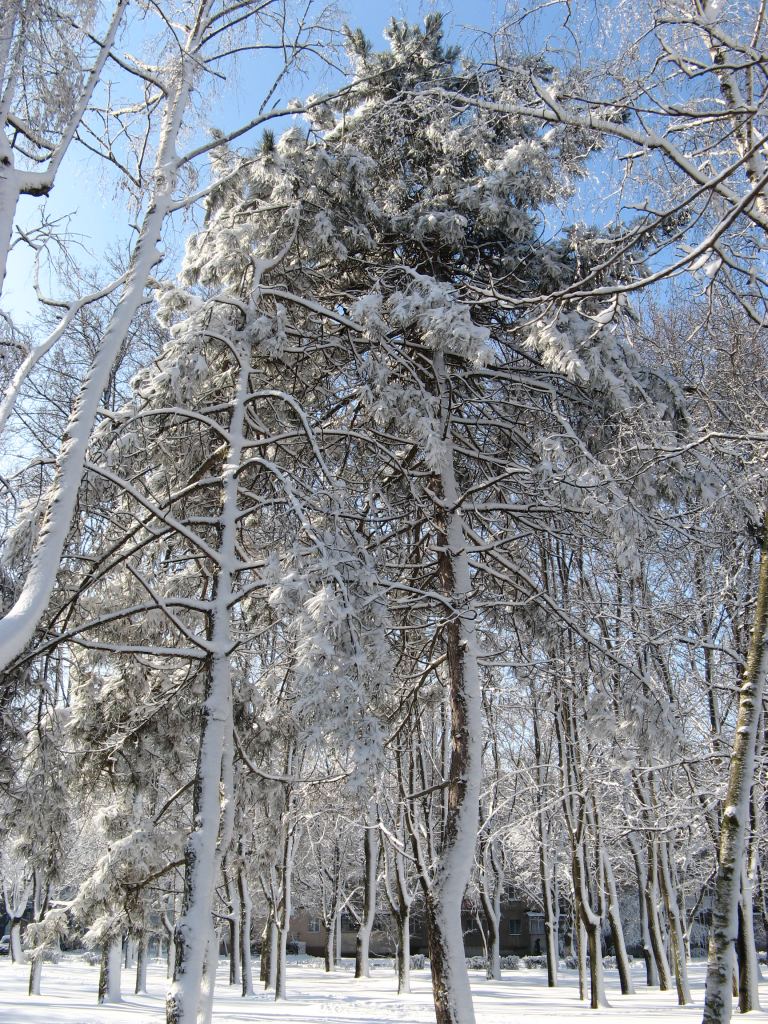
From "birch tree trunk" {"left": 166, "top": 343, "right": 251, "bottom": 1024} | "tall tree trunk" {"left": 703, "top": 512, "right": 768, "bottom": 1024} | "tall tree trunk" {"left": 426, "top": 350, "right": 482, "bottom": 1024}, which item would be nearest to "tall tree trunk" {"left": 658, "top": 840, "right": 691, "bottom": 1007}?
"tall tree trunk" {"left": 426, "top": 350, "right": 482, "bottom": 1024}

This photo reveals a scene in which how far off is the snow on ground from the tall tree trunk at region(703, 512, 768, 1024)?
8.30 m

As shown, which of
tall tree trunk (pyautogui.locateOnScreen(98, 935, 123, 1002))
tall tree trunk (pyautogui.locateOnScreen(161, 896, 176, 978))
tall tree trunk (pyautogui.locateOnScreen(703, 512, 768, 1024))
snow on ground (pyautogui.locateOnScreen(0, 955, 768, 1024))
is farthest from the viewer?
tall tree trunk (pyautogui.locateOnScreen(98, 935, 123, 1002))

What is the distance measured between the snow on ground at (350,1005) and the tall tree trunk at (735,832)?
8.30 meters

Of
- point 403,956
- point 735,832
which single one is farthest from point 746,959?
point 735,832

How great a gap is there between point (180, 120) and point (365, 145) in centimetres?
474

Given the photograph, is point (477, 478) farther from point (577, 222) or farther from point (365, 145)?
point (365, 145)

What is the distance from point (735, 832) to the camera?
608 centimetres

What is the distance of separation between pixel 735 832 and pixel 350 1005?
15.2 metres

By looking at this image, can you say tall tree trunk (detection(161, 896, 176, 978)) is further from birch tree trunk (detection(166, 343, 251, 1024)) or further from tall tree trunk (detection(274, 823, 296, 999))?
tall tree trunk (detection(274, 823, 296, 999))

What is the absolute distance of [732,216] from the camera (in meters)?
3.67

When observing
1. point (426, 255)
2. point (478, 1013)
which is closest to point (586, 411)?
point (426, 255)

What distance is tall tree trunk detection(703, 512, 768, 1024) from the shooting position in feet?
19.1

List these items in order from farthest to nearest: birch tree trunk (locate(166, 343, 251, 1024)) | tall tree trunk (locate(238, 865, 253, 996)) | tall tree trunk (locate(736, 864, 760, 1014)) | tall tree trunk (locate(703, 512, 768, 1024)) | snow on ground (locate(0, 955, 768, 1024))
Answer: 1. tall tree trunk (locate(238, 865, 253, 996))
2. tall tree trunk (locate(736, 864, 760, 1014))
3. snow on ground (locate(0, 955, 768, 1024))
4. tall tree trunk (locate(703, 512, 768, 1024))
5. birch tree trunk (locate(166, 343, 251, 1024))

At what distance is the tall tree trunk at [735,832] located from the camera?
5.83 m
